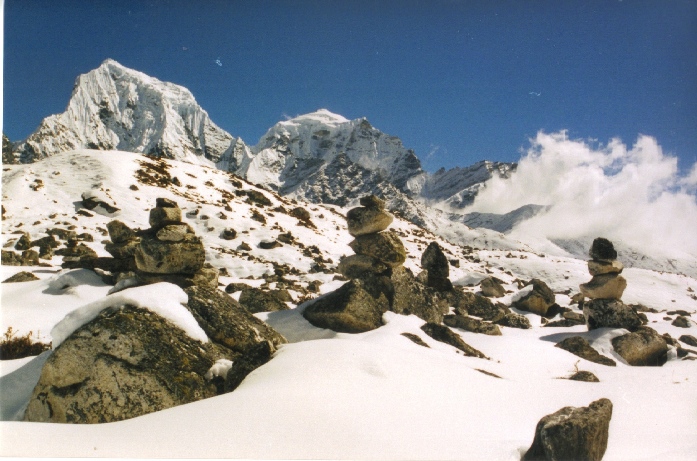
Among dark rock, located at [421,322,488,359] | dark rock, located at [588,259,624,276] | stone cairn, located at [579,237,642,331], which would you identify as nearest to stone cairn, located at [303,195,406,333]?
dark rock, located at [421,322,488,359]

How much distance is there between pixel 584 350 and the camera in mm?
13555

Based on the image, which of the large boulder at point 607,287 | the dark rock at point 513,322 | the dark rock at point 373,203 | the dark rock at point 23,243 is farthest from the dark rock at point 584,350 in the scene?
the dark rock at point 23,243

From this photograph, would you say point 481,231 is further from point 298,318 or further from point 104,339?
point 104,339

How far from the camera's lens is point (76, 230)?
80.5 ft

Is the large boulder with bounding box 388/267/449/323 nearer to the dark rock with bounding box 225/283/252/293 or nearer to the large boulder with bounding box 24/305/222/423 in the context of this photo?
the dark rock with bounding box 225/283/252/293

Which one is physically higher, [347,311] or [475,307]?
[475,307]

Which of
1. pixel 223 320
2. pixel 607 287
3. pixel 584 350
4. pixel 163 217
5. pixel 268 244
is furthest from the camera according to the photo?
pixel 268 244

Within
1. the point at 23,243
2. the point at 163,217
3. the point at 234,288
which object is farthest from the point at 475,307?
the point at 23,243

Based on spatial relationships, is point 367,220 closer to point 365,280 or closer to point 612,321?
point 365,280

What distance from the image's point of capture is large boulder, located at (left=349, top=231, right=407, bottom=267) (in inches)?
562

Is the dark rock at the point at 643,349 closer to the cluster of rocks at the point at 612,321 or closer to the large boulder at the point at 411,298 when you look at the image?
the cluster of rocks at the point at 612,321

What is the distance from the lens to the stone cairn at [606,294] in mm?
16219

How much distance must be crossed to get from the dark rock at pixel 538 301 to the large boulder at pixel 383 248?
37.4 ft

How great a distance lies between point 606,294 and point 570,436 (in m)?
15.8
